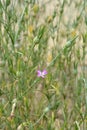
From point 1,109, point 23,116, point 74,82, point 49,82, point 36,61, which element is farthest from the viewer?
point 74,82

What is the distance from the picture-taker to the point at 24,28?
198 cm

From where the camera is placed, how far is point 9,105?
1.74 meters

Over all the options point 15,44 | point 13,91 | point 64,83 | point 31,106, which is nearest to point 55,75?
point 64,83

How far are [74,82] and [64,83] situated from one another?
0.10 meters

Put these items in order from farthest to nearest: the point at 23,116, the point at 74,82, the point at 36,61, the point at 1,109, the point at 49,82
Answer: the point at 74,82
the point at 36,61
the point at 23,116
the point at 49,82
the point at 1,109

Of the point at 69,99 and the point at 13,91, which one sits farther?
the point at 69,99

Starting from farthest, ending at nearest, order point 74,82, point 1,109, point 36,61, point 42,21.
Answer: point 42,21
point 74,82
point 36,61
point 1,109

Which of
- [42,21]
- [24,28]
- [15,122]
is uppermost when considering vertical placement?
[42,21]

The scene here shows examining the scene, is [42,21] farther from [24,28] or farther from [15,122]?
[15,122]

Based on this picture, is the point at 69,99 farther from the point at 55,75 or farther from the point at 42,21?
the point at 42,21

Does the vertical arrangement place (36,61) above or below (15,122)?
above

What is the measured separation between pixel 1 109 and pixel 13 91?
0.19 meters

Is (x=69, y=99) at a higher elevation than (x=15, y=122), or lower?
higher

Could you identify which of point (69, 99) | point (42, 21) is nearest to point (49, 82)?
point (69, 99)
